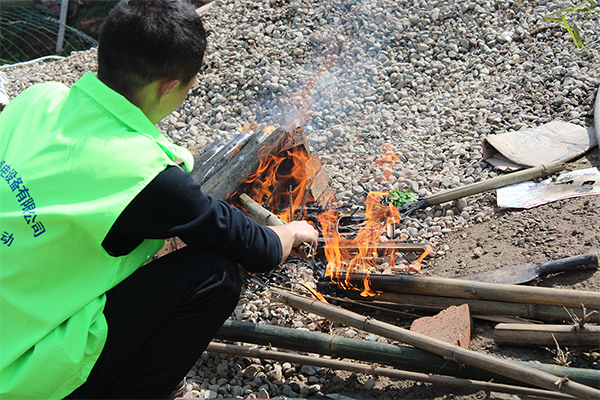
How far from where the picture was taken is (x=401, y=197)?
4195 mm

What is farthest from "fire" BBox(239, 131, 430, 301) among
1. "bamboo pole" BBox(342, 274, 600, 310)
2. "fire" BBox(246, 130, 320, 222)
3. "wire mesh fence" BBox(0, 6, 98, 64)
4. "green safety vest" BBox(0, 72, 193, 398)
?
"wire mesh fence" BBox(0, 6, 98, 64)

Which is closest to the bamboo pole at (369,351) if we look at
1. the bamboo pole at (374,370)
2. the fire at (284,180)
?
the bamboo pole at (374,370)

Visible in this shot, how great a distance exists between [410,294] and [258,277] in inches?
40.2

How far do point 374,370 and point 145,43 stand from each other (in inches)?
69.5

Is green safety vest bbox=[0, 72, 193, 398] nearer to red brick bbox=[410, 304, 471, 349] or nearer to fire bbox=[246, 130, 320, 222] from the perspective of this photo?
red brick bbox=[410, 304, 471, 349]

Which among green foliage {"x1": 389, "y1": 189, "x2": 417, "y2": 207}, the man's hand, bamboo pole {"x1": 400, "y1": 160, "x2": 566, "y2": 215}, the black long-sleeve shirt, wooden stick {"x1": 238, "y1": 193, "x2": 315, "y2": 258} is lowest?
green foliage {"x1": 389, "y1": 189, "x2": 417, "y2": 207}

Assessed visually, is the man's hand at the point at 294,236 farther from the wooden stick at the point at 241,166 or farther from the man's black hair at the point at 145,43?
the wooden stick at the point at 241,166

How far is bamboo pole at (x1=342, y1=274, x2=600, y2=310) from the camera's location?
254cm

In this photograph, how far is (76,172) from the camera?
70.4 inches

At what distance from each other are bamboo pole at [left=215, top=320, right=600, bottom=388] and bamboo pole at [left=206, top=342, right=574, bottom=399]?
0.05 metres

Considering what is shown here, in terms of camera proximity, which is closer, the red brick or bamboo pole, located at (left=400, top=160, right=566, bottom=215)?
the red brick

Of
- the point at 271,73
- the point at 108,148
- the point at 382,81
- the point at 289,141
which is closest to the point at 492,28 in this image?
the point at 382,81

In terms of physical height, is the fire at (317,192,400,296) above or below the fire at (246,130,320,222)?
below

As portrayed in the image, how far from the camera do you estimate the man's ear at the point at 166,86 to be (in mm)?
2023
